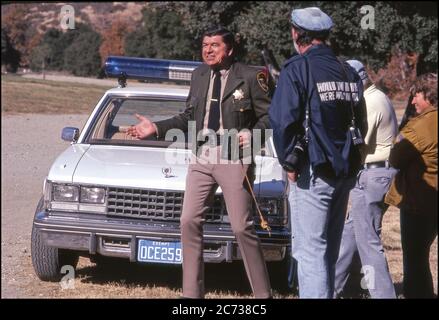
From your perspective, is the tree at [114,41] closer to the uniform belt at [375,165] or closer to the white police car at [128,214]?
the white police car at [128,214]

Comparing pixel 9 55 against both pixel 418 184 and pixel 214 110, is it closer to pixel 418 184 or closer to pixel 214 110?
pixel 214 110

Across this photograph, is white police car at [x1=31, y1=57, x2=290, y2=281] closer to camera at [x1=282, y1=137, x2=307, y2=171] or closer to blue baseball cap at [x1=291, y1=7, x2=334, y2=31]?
camera at [x1=282, y1=137, x2=307, y2=171]

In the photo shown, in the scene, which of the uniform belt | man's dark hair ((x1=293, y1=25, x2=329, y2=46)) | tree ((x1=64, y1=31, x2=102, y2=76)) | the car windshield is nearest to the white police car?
the car windshield

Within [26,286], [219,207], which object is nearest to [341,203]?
[219,207]

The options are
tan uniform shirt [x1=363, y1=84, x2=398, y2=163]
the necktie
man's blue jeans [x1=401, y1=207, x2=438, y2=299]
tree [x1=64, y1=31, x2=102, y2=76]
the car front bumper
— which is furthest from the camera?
tree [x1=64, y1=31, x2=102, y2=76]

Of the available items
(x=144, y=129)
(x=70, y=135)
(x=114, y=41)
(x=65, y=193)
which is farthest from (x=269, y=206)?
(x=114, y=41)

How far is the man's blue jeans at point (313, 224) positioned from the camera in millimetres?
4789

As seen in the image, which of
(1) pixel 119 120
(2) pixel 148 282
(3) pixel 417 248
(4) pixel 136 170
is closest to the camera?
(3) pixel 417 248

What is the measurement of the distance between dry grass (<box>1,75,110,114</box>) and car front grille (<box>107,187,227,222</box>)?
65.0 feet

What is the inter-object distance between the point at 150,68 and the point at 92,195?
1653mm

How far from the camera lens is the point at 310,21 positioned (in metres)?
4.79

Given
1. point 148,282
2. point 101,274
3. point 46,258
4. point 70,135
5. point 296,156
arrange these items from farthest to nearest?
1. point 70,135
2. point 101,274
3. point 148,282
4. point 46,258
5. point 296,156

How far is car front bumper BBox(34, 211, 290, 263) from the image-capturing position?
6.26 meters

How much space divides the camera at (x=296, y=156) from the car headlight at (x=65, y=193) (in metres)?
2.28
